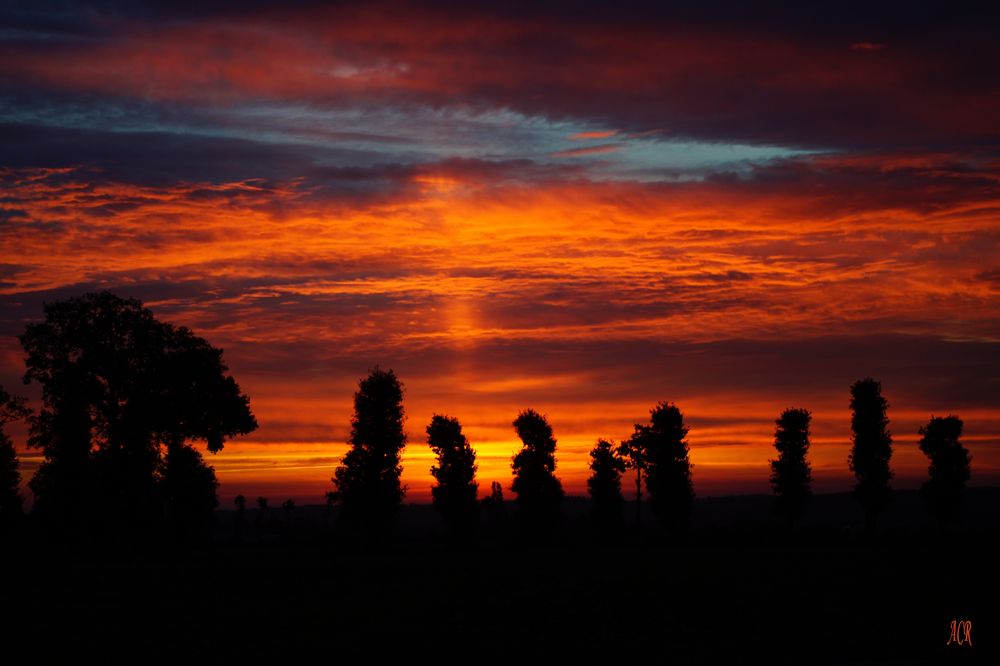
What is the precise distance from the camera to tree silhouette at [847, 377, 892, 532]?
96000mm

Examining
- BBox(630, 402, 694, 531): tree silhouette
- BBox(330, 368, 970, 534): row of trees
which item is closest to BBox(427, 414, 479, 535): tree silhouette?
BBox(330, 368, 970, 534): row of trees

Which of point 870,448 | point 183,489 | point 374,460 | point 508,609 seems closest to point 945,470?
point 870,448

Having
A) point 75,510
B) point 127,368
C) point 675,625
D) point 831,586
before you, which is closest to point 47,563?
point 75,510

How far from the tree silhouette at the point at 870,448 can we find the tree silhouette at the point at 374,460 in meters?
45.5

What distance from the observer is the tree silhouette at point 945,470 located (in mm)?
101500

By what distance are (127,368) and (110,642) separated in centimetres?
3699

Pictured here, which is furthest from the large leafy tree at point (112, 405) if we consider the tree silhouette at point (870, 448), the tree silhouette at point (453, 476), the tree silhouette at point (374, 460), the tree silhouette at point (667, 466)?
the tree silhouette at point (870, 448)

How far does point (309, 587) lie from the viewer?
131 feet

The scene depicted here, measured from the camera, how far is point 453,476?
97.1 metres

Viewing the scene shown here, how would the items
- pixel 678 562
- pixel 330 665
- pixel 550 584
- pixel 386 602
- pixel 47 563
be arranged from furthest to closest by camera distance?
pixel 678 562, pixel 47 563, pixel 550 584, pixel 386 602, pixel 330 665

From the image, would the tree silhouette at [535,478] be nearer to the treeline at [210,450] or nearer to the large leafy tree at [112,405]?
the treeline at [210,450]

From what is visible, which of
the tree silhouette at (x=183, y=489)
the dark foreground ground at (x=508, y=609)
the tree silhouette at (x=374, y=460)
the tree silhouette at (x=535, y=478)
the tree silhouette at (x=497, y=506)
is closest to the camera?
the dark foreground ground at (x=508, y=609)

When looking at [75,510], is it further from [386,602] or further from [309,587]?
[386,602]

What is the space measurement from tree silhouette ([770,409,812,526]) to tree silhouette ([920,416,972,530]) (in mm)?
12232
